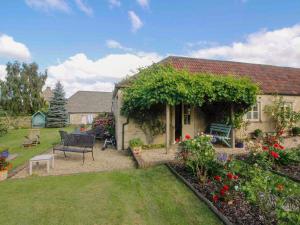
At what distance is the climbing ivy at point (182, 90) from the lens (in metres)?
8.25

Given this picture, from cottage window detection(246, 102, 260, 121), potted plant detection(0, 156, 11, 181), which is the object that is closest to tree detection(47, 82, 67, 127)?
potted plant detection(0, 156, 11, 181)

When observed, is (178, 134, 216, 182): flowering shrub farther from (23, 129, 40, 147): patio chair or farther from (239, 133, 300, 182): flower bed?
(23, 129, 40, 147): patio chair

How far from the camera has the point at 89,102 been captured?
40781 mm

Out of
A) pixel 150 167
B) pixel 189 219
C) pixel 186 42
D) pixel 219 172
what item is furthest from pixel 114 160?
pixel 186 42

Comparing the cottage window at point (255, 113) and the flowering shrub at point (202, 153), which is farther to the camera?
the cottage window at point (255, 113)

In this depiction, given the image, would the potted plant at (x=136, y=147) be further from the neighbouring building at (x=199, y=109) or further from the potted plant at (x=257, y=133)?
the potted plant at (x=257, y=133)

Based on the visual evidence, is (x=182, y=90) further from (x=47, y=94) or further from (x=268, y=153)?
(x=47, y=94)

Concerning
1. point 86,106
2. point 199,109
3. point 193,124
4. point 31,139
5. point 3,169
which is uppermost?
point 86,106

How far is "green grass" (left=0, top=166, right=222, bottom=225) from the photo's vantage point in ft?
12.1

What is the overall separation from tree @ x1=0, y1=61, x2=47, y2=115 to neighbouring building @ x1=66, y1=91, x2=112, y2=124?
549 cm

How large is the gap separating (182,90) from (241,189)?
501 centimetres

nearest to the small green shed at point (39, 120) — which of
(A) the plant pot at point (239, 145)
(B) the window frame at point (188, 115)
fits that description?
(B) the window frame at point (188, 115)

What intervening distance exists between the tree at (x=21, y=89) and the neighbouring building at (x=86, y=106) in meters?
5.49

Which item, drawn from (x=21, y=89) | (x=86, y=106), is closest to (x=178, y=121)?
(x=86, y=106)
